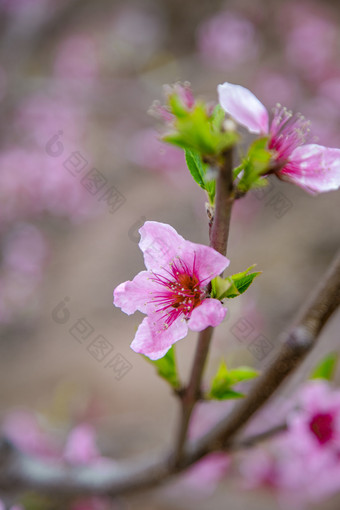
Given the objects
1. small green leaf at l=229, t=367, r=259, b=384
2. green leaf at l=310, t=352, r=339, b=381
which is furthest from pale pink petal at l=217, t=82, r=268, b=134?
green leaf at l=310, t=352, r=339, b=381

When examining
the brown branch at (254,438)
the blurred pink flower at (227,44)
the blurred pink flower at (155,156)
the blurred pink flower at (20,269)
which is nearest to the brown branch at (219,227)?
the brown branch at (254,438)

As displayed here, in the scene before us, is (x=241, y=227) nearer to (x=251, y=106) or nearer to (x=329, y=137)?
(x=329, y=137)

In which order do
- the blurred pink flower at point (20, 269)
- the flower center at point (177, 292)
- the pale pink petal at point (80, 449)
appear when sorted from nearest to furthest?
the flower center at point (177, 292)
the pale pink petal at point (80, 449)
the blurred pink flower at point (20, 269)

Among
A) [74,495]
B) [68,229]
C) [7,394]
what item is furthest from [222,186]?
[68,229]

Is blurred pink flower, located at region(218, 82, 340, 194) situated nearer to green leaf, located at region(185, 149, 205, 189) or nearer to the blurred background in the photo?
green leaf, located at region(185, 149, 205, 189)

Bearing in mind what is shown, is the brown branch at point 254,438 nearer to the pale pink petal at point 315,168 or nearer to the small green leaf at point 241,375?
the small green leaf at point 241,375

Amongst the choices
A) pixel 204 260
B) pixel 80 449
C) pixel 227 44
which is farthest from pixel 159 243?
pixel 227 44

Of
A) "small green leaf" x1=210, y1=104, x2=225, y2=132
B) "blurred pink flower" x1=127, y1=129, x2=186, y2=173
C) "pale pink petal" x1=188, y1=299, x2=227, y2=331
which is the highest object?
"blurred pink flower" x1=127, y1=129, x2=186, y2=173
